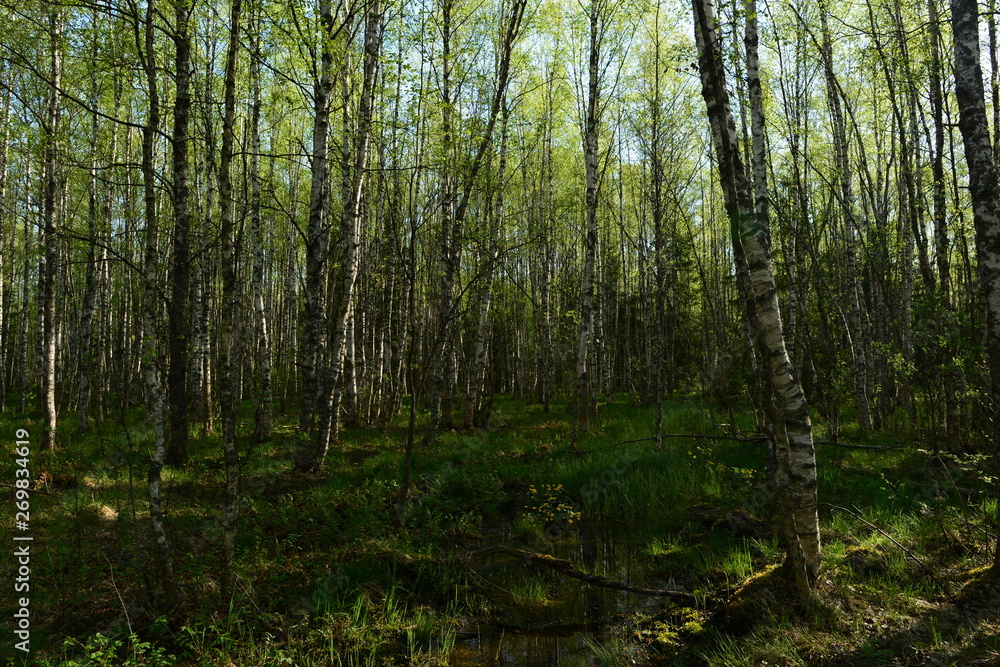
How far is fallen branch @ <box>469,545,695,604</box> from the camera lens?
14.5 ft

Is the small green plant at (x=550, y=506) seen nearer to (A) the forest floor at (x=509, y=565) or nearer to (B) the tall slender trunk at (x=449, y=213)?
(A) the forest floor at (x=509, y=565)

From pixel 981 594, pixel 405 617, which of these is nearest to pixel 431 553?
pixel 405 617

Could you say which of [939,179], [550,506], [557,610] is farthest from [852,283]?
[557,610]

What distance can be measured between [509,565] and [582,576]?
1038mm

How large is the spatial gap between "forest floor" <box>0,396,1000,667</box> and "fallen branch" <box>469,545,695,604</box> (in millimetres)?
98

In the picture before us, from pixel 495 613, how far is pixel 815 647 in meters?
2.51

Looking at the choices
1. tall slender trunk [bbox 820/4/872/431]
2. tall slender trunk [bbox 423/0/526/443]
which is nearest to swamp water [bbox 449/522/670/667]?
tall slender trunk [bbox 423/0/526/443]

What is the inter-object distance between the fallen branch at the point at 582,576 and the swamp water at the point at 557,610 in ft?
0.42

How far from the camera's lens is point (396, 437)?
1023 cm

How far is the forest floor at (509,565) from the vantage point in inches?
141

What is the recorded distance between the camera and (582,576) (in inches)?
188

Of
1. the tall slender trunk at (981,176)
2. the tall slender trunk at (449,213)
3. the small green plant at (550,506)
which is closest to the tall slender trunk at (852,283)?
the tall slender trunk at (981,176)

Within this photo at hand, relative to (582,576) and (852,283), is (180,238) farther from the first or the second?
(852,283)

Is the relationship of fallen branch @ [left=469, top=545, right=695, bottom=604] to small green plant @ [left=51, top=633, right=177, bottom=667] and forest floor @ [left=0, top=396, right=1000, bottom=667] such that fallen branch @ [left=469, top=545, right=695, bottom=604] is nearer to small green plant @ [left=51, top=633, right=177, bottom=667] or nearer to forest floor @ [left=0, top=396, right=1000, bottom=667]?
forest floor @ [left=0, top=396, right=1000, bottom=667]
